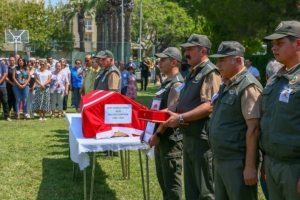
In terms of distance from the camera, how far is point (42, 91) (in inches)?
632

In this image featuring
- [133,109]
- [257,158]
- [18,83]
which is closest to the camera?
[257,158]

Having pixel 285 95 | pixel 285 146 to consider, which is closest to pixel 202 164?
pixel 285 146

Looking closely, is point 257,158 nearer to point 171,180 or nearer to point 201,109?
point 201,109

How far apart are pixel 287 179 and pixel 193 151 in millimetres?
1566

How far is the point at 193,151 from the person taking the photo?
5027 millimetres

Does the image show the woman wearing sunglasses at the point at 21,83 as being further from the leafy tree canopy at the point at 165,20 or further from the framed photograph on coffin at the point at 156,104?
the leafy tree canopy at the point at 165,20

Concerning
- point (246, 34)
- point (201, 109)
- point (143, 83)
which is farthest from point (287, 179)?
point (143, 83)

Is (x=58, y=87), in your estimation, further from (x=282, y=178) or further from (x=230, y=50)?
(x=282, y=178)

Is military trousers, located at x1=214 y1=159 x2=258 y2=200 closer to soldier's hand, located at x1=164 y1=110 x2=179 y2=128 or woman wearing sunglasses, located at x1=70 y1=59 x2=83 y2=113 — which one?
soldier's hand, located at x1=164 y1=110 x2=179 y2=128

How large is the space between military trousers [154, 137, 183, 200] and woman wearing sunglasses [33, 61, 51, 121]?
10787 mm

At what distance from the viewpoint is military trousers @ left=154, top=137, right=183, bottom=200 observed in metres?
5.58

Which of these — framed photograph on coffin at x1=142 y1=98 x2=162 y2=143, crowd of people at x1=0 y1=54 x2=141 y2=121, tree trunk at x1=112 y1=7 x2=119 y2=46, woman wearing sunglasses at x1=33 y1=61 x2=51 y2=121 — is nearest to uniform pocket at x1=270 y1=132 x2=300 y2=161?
framed photograph on coffin at x1=142 y1=98 x2=162 y2=143

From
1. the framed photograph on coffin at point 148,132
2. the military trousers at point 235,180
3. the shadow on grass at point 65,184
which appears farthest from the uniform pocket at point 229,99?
the shadow on grass at point 65,184

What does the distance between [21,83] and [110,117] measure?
1012cm
